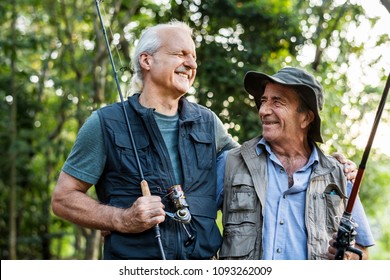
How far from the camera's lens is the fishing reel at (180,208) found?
10.3 feet

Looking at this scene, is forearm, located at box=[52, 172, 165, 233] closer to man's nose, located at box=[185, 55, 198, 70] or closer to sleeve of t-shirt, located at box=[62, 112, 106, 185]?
sleeve of t-shirt, located at box=[62, 112, 106, 185]

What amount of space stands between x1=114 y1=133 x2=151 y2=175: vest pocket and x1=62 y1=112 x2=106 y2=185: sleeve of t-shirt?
81 mm

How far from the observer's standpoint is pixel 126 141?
10.7 feet

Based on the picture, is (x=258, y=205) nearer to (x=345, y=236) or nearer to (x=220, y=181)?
(x=220, y=181)

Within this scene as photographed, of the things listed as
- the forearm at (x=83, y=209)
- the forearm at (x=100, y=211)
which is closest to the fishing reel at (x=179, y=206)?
the forearm at (x=100, y=211)

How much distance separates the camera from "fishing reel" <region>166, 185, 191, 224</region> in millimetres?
3135

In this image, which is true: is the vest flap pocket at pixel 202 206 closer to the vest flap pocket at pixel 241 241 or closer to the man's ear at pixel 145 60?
the vest flap pocket at pixel 241 241

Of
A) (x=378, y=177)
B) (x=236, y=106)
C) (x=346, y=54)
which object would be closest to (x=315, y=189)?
(x=236, y=106)

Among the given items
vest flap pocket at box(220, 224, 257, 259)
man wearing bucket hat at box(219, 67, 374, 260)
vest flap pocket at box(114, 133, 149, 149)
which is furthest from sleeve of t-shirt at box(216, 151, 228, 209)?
vest flap pocket at box(114, 133, 149, 149)

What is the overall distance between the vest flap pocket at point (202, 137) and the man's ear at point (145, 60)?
1.36ft

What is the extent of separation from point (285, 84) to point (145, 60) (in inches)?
28.1

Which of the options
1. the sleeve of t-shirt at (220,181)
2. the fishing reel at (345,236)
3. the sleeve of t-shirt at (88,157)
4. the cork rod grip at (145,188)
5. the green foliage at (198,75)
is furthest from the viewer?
the green foliage at (198,75)
